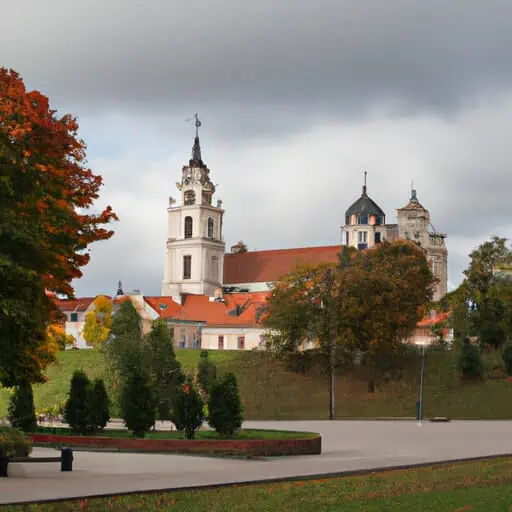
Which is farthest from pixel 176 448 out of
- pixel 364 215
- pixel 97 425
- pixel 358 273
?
pixel 364 215

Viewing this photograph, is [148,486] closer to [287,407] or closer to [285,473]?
[285,473]

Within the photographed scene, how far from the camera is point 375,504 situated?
18.8 m

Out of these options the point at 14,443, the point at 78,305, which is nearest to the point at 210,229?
the point at 78,305

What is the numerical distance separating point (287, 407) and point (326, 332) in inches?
262

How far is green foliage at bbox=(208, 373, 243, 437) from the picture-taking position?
31.9 m

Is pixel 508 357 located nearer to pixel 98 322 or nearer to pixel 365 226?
pixel 98 322

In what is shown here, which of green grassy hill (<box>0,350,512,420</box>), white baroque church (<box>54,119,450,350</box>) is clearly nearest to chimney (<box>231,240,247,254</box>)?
white baroque church (<box>54,119,450,350</box>)

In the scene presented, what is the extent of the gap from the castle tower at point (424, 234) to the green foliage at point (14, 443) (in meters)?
158

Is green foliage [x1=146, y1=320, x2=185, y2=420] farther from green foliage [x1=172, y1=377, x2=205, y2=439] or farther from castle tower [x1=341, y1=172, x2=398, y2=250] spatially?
castle tower [x1=341, y1=172, x2=398, y2=250]

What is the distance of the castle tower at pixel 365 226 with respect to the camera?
18738 centimetres

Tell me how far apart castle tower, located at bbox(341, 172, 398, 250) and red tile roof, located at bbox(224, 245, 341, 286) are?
13.1 meters

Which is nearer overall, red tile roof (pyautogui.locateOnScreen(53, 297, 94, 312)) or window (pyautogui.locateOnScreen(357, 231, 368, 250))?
red tile roof (pyautogui.locateOnScreen(53, 297, 94, 312))

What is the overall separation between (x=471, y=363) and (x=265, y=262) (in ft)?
341

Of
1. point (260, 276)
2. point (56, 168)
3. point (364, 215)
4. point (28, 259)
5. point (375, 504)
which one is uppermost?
point (364, 215)
